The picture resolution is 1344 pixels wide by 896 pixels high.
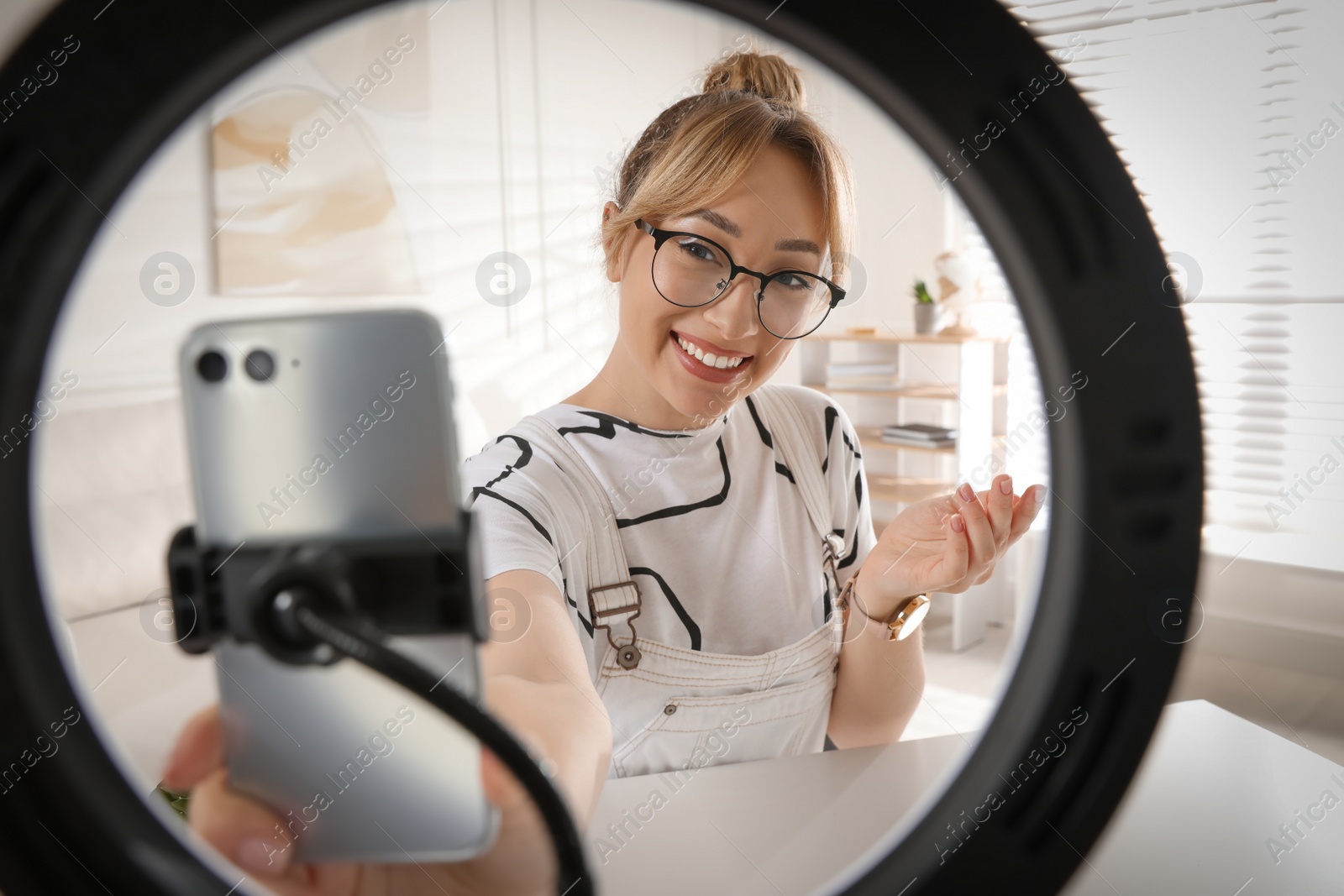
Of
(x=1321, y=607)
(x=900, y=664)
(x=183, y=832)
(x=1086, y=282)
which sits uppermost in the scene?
(x=1086, y=282)

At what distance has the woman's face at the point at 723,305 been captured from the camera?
0.73m

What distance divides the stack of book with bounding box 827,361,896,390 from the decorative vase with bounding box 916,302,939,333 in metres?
0.18

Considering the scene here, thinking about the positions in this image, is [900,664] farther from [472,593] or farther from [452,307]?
[452,307]

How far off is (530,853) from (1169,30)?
239 cm

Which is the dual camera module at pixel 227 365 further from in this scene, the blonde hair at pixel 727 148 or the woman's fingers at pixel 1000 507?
the blonde hair at pixel 727 148

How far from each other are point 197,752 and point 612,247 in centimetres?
67

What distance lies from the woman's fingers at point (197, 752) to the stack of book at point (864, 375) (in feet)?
8.06

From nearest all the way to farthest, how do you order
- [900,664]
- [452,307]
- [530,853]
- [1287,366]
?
[530,853] → [900,664] → [1287,366] → [452,307]

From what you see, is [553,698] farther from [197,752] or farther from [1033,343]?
[1033,343]

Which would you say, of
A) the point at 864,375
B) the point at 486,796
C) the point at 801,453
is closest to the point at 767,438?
the point at 801,453

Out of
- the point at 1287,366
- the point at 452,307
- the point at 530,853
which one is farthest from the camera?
the point at 452,307

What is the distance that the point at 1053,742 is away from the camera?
8.3 inches

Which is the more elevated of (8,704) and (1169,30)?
(1169,30)

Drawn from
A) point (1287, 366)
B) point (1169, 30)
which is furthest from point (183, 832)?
point (1169, 30)
